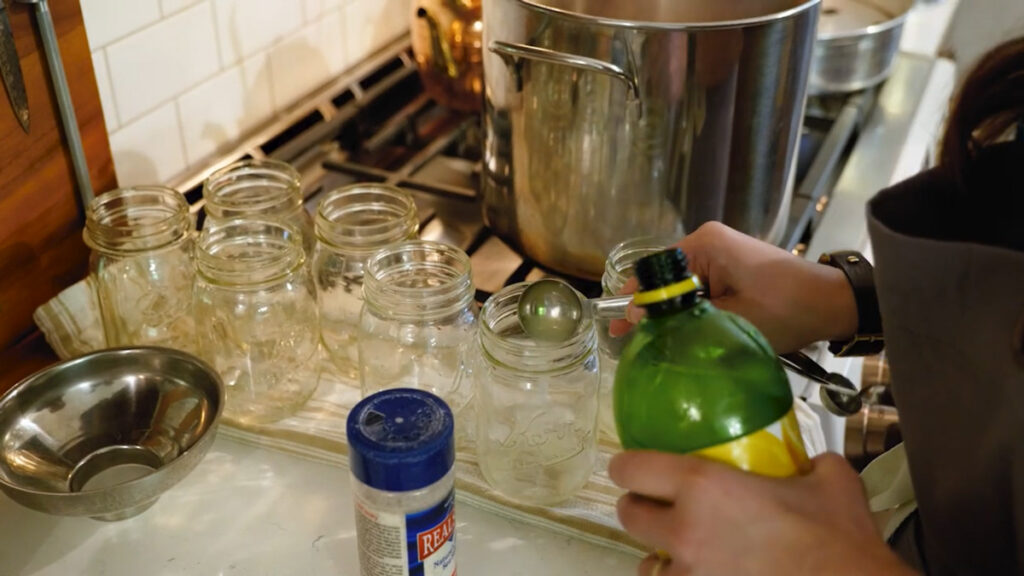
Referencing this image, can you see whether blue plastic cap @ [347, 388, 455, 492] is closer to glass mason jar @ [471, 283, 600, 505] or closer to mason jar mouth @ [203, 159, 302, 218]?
glass mason jar @ [471, 283, 600, 505]

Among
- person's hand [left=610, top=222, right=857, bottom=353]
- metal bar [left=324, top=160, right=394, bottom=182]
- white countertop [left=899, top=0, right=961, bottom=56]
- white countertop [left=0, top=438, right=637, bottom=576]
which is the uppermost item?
person's hand [left=610, top=222, right=857, bottom=353]

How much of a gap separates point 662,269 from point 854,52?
0.88 metres

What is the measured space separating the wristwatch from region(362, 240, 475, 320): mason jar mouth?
289 millimetres

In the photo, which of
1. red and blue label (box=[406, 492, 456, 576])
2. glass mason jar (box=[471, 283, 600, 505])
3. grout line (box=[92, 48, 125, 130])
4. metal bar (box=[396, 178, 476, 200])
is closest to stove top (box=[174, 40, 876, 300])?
metal bar (box=[396, 178, 476, 200])

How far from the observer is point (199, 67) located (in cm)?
103

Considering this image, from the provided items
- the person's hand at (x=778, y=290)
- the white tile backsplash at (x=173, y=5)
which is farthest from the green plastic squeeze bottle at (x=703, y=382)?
the white tile backsplash at (x=173, y=5)

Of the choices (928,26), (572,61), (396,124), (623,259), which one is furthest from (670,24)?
(928,26)

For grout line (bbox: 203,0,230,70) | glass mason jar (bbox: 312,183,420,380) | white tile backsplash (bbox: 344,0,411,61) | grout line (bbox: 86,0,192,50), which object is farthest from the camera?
white tile backsplash (bbox: 344,0,411,61)

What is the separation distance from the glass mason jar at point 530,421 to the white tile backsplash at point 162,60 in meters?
0.48

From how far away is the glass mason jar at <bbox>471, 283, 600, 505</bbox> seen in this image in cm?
69

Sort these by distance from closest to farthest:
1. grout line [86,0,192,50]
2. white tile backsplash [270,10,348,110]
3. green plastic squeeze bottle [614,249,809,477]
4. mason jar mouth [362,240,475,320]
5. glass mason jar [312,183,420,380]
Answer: green plastic squeeze bottle [614,249,809,477] < mason jar mouth [362,240,475,320] < glass mason jar [312,183,420,380] < grout line [86,0,192,50] < white tile backsplash [270,10,348,110]

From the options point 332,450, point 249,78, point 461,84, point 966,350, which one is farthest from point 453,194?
point 966,350

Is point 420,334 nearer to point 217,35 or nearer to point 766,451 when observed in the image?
point 766,451

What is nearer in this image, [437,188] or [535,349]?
[535,349]
